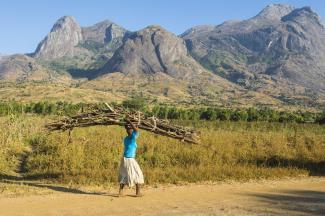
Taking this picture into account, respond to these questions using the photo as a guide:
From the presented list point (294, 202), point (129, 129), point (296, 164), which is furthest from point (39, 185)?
point (296, 164)

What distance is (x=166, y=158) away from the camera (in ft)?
62.0

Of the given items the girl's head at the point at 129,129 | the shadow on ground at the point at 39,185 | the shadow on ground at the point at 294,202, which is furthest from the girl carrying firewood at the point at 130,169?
the shadow on ground at the point at 294,202

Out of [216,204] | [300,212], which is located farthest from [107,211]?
[300,212]

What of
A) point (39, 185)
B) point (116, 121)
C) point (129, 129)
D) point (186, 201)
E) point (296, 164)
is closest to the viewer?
point (186, 201)

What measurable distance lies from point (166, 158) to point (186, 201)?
22.7ft

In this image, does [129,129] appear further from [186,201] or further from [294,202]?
[294,202]

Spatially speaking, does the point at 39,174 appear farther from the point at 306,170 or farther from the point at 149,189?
the point at 306,170

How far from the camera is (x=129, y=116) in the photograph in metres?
13.6

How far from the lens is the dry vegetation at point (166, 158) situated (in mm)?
16016

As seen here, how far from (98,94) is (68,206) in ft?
531

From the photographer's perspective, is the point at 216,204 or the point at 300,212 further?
the point at 216,204

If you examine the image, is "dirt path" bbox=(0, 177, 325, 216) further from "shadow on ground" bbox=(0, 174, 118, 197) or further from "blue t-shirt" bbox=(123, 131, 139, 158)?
"blue t-shirt" bbox=(123, 131, 139, 158)

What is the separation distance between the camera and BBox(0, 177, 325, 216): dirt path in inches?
421

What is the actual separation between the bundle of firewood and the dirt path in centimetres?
187
